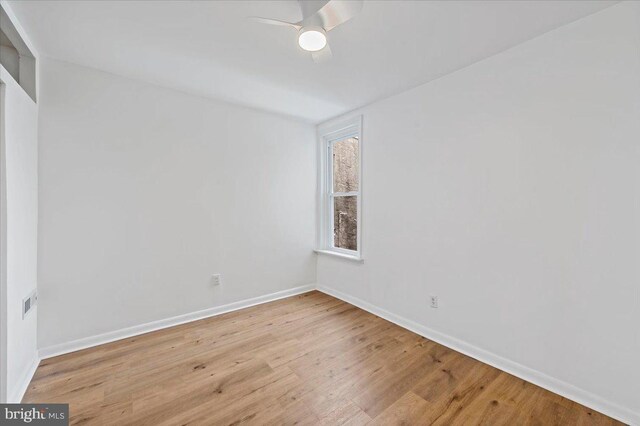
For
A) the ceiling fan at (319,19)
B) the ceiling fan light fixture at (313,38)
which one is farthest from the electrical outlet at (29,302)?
the ceiling fan light fixture at (313,38)

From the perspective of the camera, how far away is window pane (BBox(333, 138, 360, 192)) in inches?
141

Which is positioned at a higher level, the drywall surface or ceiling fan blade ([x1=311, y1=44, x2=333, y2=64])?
ceiling fan blade ([x1=311, y1=44, x2=333, y2=64])

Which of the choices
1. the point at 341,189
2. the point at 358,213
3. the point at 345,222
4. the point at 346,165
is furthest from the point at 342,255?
the point at 346,165

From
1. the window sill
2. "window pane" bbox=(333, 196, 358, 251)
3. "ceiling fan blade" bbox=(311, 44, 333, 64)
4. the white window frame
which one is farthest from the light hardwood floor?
"ceiling fan blade" bbox=(311, 44, 333, 64)

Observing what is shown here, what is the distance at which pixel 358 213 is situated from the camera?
3.35m

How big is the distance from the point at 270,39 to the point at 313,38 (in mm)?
466

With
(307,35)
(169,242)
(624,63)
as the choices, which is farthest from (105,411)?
(624,63)

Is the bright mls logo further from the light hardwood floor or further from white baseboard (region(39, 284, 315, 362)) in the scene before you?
white baseboard (region(39, 284, 315, 362))

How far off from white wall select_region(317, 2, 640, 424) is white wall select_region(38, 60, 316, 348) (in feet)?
5.55

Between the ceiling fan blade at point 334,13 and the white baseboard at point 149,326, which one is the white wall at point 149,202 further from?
the ceiling fan blade at point 334,13

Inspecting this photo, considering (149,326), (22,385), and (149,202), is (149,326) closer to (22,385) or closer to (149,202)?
(22,385)

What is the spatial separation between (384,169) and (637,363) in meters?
2.28

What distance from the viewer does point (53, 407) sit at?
1.66 meters

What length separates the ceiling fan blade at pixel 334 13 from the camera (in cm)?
141
